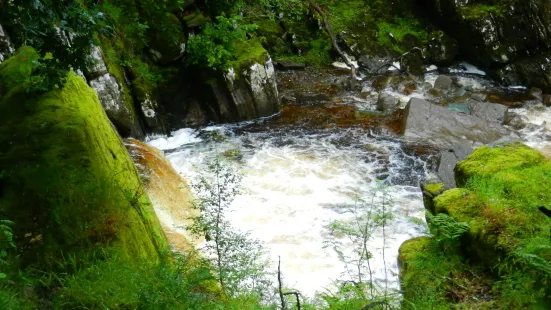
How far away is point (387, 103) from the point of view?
1191 cm

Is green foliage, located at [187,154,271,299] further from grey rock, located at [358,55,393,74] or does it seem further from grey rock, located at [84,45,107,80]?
grey rock, located at [358,55,393,74]

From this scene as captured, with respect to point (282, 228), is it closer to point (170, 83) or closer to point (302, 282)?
point (302, 282)

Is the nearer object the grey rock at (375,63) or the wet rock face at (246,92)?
the wet rock face at (246,92)

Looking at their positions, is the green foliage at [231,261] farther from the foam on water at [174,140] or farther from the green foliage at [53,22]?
the foam on water at [174,140]

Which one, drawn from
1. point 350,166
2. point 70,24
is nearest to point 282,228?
point 350,166

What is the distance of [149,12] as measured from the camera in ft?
34.8

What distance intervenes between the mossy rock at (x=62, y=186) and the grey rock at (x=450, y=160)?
5.53 meters

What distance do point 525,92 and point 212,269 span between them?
11.7 meters

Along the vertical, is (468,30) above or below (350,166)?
above

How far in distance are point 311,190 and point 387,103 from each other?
4.56 meters

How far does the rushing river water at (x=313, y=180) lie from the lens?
21.6 feet

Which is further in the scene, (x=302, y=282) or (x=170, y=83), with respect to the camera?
(x=170, y=83)

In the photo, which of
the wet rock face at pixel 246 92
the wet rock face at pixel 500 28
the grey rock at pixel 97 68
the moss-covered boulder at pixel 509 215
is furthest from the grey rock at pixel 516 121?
the grey rock at pixel 97 68

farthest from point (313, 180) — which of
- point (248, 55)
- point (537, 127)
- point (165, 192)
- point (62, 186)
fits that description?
point (537, 127)
